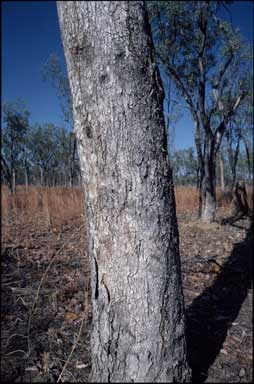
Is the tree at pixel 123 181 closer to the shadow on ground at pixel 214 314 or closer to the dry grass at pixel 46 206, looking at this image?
the shadow on ground at pixel 214 314

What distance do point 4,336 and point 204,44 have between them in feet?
25.9

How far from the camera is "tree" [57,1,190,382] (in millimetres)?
1025

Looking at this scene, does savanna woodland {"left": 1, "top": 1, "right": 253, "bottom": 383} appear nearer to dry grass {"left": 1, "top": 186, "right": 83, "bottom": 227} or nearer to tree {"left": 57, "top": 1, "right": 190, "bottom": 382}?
tree {"left": 57, "top": 1, "right": 190, "bottom": 382}

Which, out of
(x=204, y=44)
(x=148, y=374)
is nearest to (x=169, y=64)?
(x=204, y=44)

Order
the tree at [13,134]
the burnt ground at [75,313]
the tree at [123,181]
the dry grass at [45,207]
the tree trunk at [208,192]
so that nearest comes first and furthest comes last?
the tree at [123,181], the burnt ground at [75,313], the dry grass at [45,207], the tree trunk at [208,192], the tree at [13,134]

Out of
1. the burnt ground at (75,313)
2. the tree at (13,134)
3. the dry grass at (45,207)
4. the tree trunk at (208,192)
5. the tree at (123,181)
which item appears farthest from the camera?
the tree at (13,134)

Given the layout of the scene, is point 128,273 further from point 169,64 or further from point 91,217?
point 169,64

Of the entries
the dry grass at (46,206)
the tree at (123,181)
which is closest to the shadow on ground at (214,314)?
the tree at (123,181)

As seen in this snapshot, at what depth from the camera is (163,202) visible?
111 centimetres

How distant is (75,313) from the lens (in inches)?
82.7

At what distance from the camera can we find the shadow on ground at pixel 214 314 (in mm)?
1606

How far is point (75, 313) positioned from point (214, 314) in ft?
3.60

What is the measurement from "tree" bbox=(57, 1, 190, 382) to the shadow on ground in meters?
0.58

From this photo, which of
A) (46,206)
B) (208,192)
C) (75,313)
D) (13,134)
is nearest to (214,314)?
(75,313)
